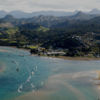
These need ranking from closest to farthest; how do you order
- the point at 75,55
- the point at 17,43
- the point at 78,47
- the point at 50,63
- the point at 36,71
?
the point at 36,71, the point at 50,63, the point at 75,55, the point at 78,47, the point at 17,43

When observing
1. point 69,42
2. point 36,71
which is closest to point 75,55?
point 69,42

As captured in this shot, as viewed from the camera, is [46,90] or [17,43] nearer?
[46,90]

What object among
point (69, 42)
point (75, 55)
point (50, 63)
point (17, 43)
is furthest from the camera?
point (17, 43)

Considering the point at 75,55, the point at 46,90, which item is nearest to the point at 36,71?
the point at 46,90

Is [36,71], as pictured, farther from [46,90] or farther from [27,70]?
[46,90]

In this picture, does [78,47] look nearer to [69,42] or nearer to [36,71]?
[69,42]

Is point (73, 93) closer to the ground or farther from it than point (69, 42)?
closer to the ground
